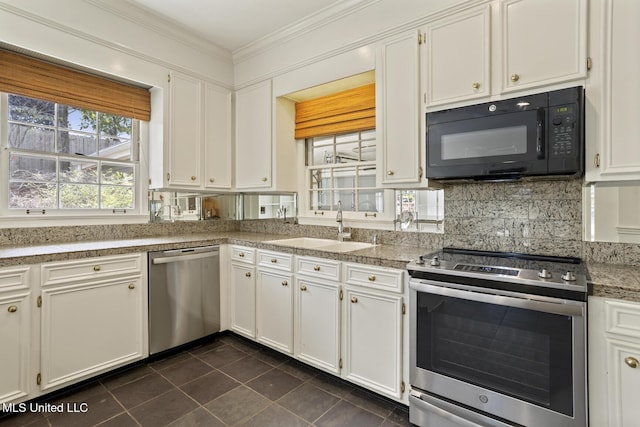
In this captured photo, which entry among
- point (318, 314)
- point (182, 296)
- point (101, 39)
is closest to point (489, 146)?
point (318, 314)

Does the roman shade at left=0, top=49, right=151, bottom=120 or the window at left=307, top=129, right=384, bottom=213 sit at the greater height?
the roman shade at left=0, top=49, right=151, bottom=120

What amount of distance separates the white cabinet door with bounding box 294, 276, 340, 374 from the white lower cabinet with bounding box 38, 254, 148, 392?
1186mm

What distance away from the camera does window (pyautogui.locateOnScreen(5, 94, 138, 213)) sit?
2396 millimetres

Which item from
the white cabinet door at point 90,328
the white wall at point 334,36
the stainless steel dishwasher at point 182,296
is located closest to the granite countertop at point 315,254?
the stainless steel dishwasher at point 182,296

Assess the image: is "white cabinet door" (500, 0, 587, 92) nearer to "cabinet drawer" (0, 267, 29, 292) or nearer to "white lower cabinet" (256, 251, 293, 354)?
"white lower cabinet" (256, 251, 293, 354)

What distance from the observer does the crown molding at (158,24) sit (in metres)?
2.49

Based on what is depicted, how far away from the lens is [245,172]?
3.32 m

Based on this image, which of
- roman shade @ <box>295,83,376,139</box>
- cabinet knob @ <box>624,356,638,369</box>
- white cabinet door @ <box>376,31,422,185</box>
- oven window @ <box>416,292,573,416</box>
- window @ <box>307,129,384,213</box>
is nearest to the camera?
cabinet knob @ <box>624,356,638,369</box>

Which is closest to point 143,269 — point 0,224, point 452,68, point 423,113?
point 0,224

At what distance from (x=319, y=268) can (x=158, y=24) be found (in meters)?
2.46

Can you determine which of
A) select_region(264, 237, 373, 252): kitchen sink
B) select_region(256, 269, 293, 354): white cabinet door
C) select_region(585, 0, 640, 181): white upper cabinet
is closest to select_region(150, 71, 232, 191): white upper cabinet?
select_region(264, 237, 373, 252): kitchen sink

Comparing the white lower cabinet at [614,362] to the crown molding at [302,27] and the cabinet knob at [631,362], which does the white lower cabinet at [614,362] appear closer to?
the cabinet knob at [631,362]

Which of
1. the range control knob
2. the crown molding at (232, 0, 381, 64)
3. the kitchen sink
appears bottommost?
the range control knob

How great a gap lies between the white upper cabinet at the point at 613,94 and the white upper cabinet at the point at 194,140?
2.88 meters
